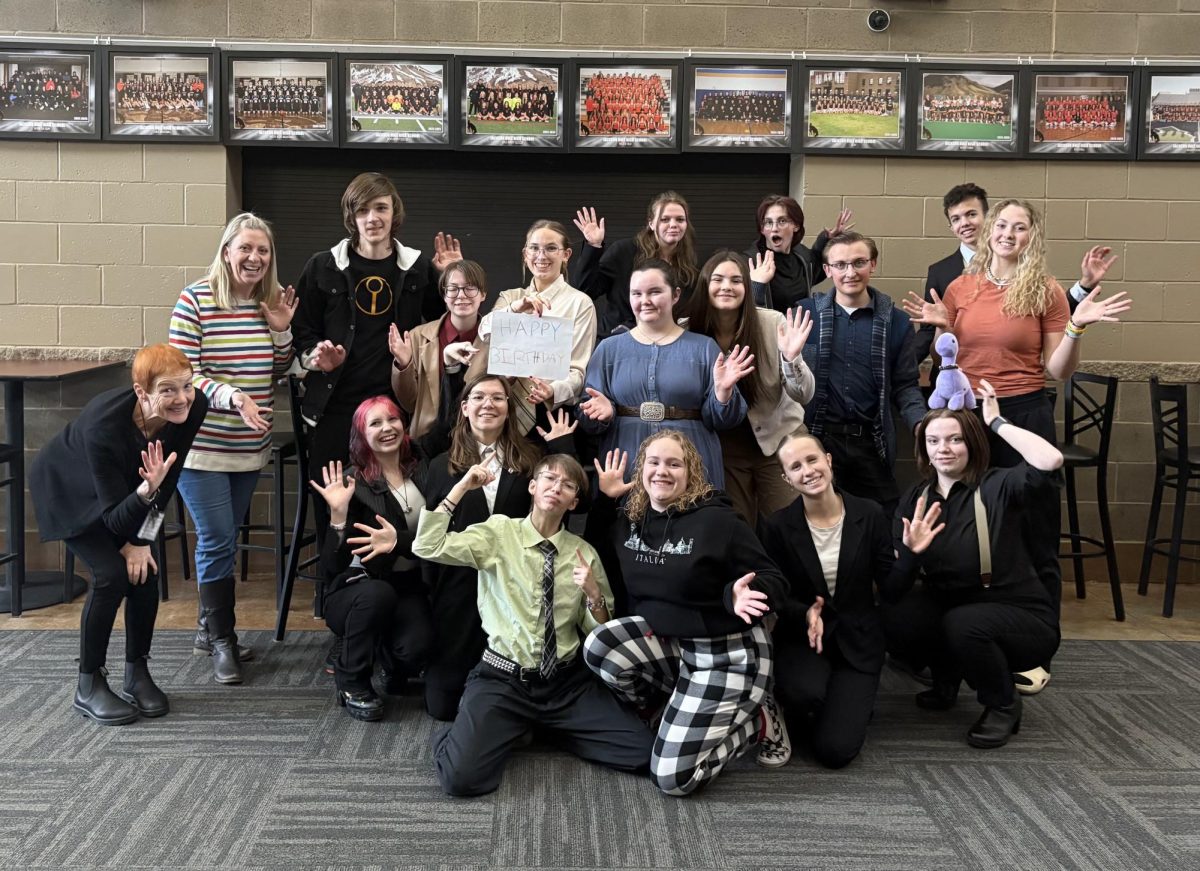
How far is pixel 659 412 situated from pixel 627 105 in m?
2.01

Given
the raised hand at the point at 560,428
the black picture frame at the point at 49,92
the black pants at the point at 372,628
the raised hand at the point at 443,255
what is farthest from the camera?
the black picture frame at the point at 49,92

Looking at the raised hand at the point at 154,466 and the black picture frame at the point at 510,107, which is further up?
the black picture frame at the point at 510,107

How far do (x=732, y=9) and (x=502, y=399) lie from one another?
239 cm

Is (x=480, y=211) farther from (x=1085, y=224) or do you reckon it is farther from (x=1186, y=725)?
(x=1186, y=725)

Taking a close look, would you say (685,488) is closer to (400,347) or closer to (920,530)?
(920,530)

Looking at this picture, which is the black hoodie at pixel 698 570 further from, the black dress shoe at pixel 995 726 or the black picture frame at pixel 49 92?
the black picture frame at pixel 49 92

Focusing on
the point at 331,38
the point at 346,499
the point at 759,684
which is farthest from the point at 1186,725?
the point at 331,38

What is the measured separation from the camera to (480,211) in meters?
4.86

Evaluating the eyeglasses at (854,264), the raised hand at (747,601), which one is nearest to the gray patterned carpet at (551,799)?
the raised hand at (747,601)

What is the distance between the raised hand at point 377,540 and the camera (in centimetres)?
309

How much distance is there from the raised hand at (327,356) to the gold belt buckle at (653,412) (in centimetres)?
→ 105

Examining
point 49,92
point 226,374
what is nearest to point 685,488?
point 226,374

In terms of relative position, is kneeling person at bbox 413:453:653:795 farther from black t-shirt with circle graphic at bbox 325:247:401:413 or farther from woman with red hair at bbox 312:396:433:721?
black t-shirt with circle graphic at bbox 325:247:401:413

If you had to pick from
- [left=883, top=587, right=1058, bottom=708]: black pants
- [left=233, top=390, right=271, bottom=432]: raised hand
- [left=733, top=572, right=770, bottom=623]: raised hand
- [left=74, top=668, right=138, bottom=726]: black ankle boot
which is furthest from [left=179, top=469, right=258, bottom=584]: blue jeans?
[left=883, top=587, right=1058, bottom=708]: black pants
